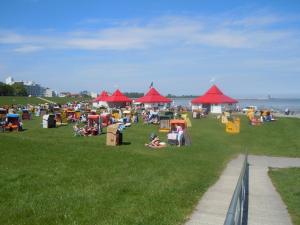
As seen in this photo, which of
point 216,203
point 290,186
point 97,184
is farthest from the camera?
point 290,186

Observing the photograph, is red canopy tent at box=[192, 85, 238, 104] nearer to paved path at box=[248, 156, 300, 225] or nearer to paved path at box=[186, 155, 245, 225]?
paved path at box=[248, 156, 300, 225]

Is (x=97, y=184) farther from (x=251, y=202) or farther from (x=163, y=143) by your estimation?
(x=163, y=143)

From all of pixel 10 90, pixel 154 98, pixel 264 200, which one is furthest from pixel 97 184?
pixel 10 90

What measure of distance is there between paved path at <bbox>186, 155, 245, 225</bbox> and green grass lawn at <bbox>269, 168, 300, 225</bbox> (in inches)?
51.2

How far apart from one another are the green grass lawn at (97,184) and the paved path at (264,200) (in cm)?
122

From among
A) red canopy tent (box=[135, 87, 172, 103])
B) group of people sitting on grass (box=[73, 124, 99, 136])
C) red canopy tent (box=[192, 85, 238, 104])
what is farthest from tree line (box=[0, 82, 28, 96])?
group of people sitting on grass (box=[73, 124, 99, 136])

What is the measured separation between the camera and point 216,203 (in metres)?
9.13

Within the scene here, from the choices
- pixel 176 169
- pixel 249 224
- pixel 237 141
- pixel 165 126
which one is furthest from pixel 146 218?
pixel 165 126

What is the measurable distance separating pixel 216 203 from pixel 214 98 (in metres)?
45.6

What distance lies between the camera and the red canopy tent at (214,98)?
5341cm

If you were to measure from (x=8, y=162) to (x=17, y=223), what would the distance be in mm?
5643

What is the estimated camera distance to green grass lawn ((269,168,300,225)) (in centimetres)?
893

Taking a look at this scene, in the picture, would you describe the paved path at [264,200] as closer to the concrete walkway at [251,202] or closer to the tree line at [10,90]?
the concrete walkway at [251,202]

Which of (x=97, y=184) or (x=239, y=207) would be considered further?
(x=97, y=184)
